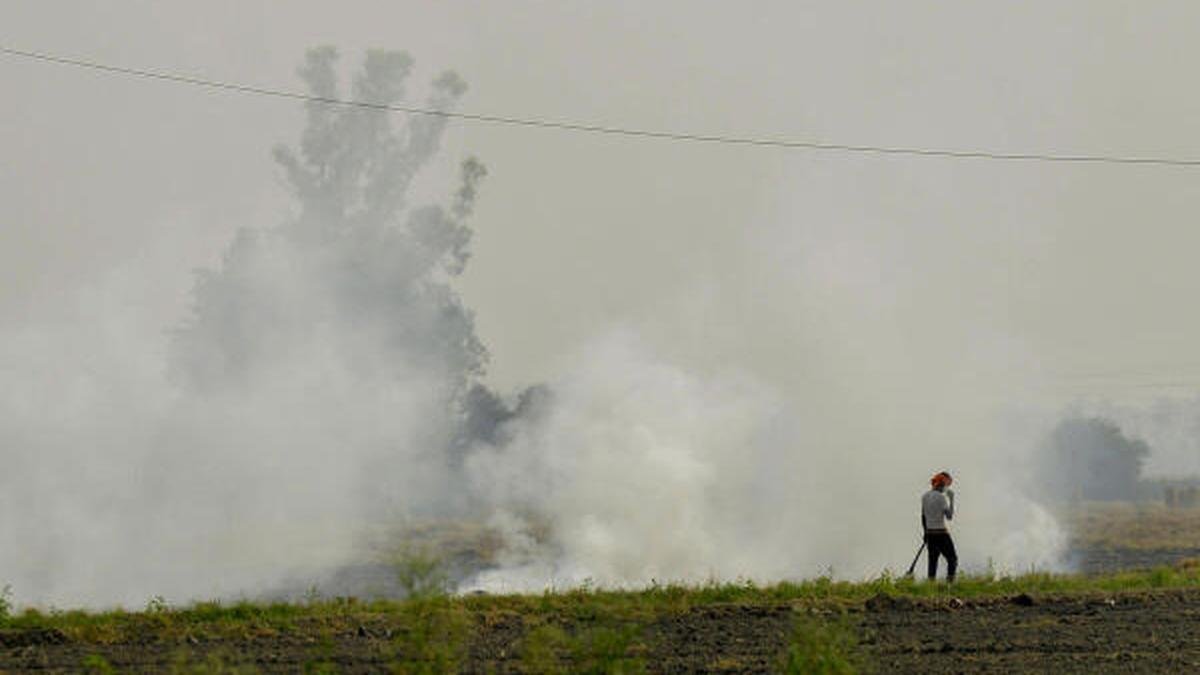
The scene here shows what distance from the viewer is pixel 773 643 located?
23.9 metres

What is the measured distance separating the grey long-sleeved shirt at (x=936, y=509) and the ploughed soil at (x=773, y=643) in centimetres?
355

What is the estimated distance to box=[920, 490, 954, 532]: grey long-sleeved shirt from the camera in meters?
33.0

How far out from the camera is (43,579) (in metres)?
69.2

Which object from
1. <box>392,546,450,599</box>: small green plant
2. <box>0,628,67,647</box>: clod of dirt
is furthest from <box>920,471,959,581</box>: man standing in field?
<box>392,546,450,599</box>: small green plant

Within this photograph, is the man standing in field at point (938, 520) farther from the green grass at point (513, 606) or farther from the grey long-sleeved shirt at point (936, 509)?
the green grass at point (513, 606)

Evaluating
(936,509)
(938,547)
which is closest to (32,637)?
(936,509)

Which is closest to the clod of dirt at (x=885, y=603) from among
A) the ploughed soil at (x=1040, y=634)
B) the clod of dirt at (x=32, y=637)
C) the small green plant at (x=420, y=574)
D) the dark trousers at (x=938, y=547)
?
the ploughed soil at (x=1040, y=634)

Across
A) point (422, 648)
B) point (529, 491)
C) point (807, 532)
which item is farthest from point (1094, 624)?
point (529, 491)

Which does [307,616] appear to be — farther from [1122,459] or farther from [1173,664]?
[1122,459]

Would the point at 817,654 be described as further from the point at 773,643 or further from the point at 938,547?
the point at 938,547

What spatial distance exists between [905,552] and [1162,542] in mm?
11818

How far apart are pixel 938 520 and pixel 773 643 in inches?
395

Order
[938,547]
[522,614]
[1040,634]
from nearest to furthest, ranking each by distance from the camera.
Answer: [1040,634] → [522,614] → [938,547]

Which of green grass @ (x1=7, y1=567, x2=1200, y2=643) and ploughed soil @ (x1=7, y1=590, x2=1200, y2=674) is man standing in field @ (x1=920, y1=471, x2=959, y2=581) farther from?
ploughed soil @ (x1=7, y1=590, x2=1200, y2=674)
